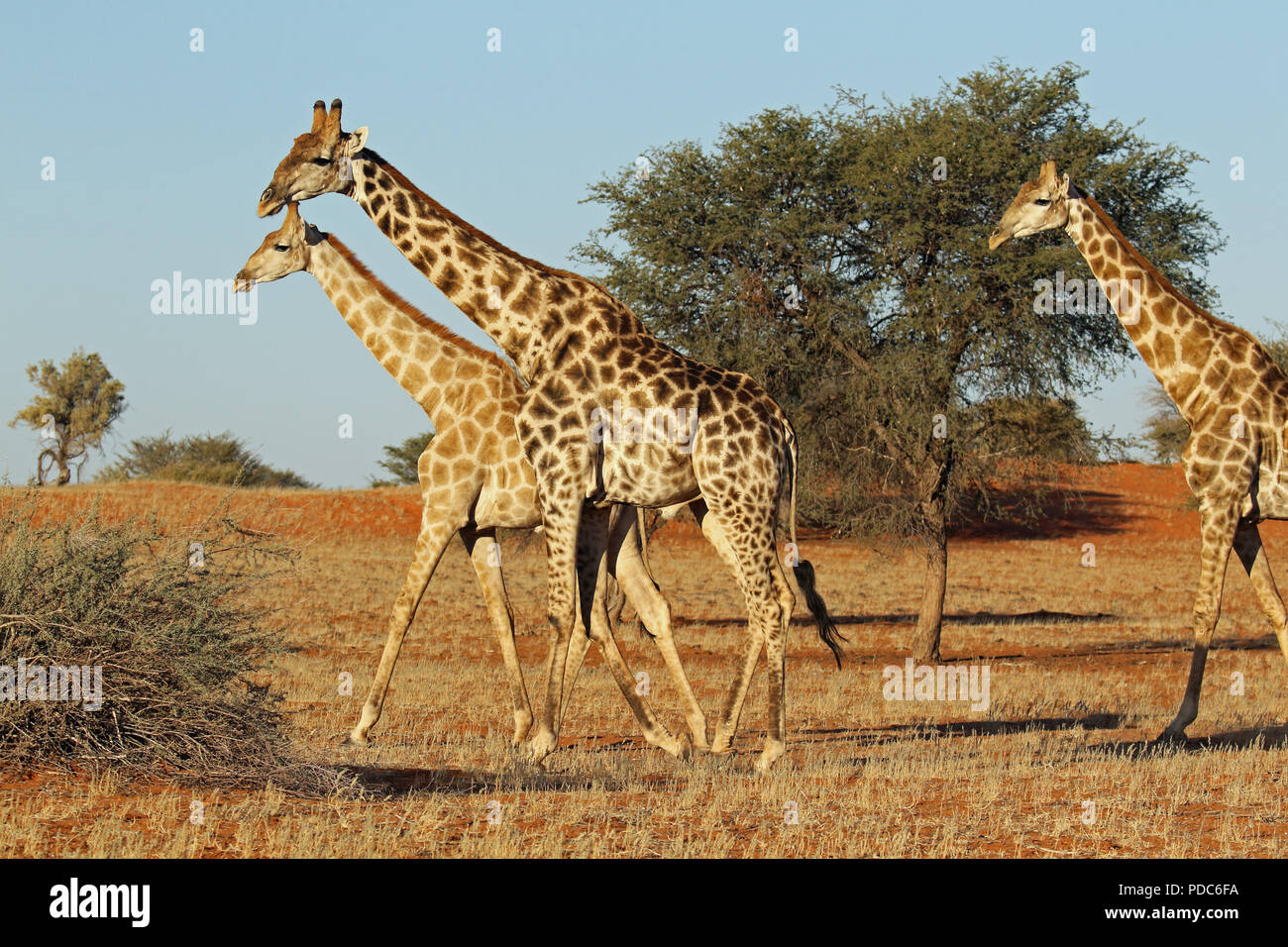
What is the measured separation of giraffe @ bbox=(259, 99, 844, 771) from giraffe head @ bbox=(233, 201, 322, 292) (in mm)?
1345

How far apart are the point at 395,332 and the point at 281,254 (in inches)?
45.7

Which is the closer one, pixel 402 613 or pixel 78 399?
pixel 402 613

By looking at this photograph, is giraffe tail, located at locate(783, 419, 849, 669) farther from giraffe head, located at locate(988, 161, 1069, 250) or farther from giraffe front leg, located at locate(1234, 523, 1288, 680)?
giraffe front leg, located at locate(1234, 523, 1288, 680)

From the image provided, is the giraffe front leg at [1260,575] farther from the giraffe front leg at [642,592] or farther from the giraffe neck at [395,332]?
the giraffe neck at [395,332]

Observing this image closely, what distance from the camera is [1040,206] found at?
11.6 metres

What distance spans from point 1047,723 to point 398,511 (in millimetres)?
29581

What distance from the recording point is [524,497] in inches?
419

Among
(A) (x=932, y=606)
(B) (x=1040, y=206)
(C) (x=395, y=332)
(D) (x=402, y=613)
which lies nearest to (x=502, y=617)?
(D) (x=402, y=613)

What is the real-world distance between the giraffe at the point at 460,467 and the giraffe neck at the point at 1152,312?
470 cm

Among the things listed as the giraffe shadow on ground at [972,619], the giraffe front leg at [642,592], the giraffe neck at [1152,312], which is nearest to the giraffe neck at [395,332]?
the giraffe front leg at [642,592]

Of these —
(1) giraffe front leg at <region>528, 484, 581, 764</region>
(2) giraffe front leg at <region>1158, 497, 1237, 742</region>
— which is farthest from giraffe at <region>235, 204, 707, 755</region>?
(2) giraffe front leg at <region>1158, 497, 1237, 742</region>

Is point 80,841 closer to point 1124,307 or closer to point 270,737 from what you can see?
point 270,737

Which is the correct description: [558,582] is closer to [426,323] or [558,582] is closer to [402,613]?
[402,613]
